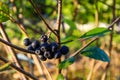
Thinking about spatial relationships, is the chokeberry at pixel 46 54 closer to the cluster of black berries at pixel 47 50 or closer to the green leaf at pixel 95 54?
the cluster of black berries at pixel 47 50

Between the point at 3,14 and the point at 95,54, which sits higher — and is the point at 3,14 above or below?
above

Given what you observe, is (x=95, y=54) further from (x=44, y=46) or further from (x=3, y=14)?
(x=3, y=14)

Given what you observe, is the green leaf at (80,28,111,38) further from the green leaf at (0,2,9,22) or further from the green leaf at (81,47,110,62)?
the green leaf at (0,2,9,22)

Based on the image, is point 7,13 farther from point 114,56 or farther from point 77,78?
point 114,56

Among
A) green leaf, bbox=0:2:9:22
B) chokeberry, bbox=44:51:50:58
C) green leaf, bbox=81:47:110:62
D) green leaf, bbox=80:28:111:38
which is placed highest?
green leaf, bbox=0:2:9:22

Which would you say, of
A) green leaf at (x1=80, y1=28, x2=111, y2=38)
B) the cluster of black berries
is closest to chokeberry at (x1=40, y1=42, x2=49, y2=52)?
the cluster of black berries

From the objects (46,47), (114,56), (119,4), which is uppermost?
(46,47)

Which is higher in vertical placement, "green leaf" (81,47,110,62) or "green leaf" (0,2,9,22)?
"green leaf" (0,2,9,22)

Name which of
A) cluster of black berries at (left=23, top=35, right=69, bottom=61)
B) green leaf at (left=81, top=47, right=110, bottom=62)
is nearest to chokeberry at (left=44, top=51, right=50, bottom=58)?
cluster of black berries at (left=23, top=35, right=69, bottom=61)

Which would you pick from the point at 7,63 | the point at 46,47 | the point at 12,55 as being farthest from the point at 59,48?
the point at 12,55

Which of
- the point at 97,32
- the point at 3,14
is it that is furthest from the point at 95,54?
the point at 3,14

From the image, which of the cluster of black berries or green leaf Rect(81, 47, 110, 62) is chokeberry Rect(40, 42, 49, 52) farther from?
green leaf Rect(81, 47, 110, 62)
